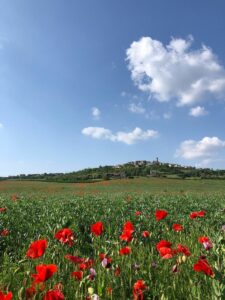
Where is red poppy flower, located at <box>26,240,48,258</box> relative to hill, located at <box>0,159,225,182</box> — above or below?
below

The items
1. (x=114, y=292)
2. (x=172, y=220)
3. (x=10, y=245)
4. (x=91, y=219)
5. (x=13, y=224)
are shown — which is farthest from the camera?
(x=172, y=220)

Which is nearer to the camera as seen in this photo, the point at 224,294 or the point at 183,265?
the point at 224,294

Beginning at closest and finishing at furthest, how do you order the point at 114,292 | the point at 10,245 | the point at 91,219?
the point at 114,292
the point at 10,245
the point at 91,219

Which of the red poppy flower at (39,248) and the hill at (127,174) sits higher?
the hill at (127,174)

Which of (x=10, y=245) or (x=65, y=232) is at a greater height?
(x=65, y=232)

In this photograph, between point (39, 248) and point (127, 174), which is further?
point (127, 174)

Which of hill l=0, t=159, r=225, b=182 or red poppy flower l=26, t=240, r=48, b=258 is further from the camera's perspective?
hill l=0, t=159, r=225, b=182

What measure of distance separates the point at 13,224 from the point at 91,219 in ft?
6.71

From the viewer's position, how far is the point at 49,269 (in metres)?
2.96

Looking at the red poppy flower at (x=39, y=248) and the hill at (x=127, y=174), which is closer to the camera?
the red poppy flower at (x=39, y=248)

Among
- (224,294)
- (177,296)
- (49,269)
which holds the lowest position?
(177,296)

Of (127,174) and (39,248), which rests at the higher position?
(127,174)

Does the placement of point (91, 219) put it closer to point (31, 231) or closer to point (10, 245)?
point (31, 231)

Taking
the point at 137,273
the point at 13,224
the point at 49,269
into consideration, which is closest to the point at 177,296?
the point at 137,273
